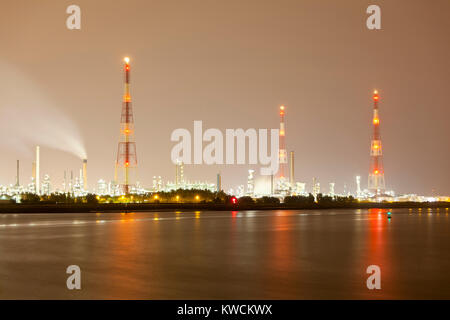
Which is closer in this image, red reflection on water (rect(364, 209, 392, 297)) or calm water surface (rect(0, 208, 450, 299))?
calm water surface (rect(0, 208, 450, 299))

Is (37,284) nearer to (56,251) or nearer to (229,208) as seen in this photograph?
(56,251)

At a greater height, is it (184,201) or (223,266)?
(223,266)

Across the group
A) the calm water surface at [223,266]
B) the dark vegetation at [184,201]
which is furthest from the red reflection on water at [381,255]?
the dark vegetation at [184,201]

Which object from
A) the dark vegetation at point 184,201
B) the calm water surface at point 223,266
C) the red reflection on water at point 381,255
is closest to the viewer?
the calm water surface at point 223,266

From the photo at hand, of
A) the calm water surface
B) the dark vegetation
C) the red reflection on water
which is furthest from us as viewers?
the dark vegetation

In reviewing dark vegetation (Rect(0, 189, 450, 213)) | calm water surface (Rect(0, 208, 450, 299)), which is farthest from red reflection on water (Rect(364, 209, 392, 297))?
dark vegetation (Rect(0, 189, 450, 213))

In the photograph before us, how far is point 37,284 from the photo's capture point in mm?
12492

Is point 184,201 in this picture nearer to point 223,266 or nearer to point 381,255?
point 381,255

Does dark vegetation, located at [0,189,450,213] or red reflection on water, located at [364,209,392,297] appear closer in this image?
red reflection on water, located at [364,209,392,297]

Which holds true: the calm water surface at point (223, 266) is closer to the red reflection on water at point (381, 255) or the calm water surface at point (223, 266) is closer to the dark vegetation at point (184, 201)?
the red reflection on water at point (381, 255)

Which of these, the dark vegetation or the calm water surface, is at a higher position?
the calm water surface

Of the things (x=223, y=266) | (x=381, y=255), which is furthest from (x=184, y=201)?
(x=223, y=266)

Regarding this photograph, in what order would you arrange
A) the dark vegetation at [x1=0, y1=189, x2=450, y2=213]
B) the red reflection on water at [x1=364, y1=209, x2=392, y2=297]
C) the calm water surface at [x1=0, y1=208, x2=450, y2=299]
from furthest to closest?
the dark vegetation at [x1=0, y1=189, x2=450, y2=213] < the red reflection on water at [x1=364, y1=209, x2=392, y2=297] < the calm water surface at [x1=0, y1=208, x2=450, y2=299]

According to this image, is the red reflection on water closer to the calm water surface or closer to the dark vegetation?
→ the calm water surface
